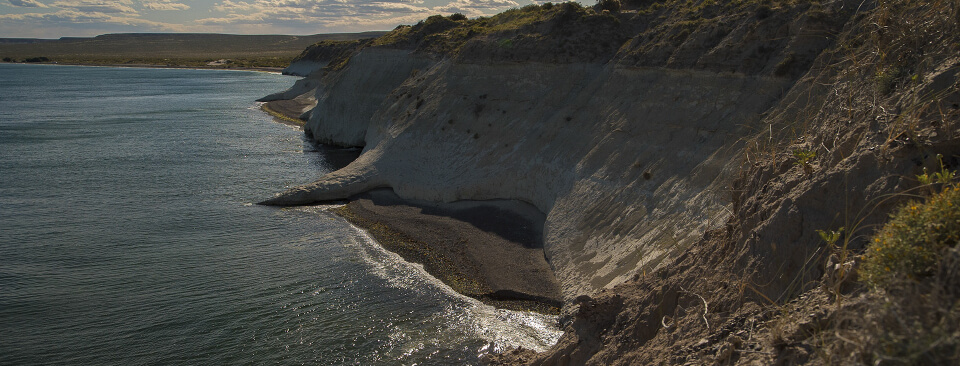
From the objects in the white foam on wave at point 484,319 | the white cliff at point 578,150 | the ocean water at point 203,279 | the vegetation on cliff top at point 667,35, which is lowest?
the ocean water at point 203,279

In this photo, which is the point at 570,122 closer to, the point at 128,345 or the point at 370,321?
Answer: the point at 370,321

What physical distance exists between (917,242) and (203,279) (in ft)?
62.8

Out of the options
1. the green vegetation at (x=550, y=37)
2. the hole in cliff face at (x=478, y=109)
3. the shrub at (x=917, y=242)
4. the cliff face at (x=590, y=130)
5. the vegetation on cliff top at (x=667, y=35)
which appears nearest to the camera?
the shrub at (x=917, y=242)

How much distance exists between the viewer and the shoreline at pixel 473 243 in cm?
1811

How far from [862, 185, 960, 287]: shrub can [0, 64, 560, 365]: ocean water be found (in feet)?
33.5

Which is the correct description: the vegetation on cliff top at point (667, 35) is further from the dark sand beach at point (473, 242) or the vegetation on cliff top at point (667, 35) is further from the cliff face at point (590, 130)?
the dark sand beach at point (473, 242)

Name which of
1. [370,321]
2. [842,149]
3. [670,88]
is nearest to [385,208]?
[370,321]

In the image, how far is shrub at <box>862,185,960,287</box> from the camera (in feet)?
18.1

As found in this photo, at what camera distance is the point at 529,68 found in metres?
29.0

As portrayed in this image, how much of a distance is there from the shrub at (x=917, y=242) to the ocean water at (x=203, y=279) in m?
10.2

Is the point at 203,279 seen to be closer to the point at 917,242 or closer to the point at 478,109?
the point at 478,109

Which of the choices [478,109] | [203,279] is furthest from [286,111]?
[203,279]

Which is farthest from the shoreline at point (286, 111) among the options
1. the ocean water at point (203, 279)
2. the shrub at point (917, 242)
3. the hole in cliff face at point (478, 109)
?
the shrub at point (917, 242)

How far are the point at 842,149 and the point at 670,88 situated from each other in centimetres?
1286
